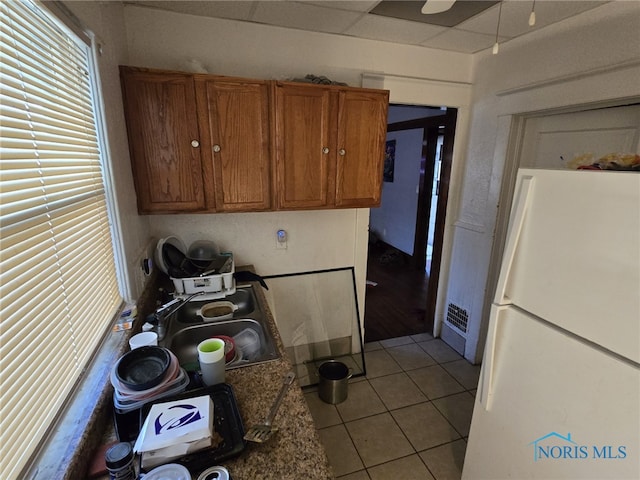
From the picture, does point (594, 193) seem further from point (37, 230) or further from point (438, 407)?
point (438, 407)

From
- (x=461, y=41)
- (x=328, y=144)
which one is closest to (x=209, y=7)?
(x=328, y=144)

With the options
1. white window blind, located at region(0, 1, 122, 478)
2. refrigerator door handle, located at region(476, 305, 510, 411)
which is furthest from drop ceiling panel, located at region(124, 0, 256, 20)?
refrigerator door handle, located at region(476, 305, 510, 411)

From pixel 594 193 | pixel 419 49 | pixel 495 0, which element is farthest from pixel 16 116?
pixel 419 49

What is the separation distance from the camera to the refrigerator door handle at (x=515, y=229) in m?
1.22

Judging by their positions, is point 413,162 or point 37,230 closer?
point 37,230

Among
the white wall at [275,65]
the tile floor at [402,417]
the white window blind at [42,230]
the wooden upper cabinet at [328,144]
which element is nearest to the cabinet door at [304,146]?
the wooden upper cabinet at [328,144]

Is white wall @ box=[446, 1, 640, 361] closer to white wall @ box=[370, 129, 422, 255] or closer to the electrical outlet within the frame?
the electrical outlet

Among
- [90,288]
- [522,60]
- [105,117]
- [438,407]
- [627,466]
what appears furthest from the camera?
[438,407]

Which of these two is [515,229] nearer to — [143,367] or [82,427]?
[143,367]

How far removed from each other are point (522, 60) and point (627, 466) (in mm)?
2248

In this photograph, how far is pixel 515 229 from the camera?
4.10 ft

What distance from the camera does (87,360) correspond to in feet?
3.39

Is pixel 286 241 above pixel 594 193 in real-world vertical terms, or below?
below

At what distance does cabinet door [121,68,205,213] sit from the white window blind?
403 mm
